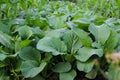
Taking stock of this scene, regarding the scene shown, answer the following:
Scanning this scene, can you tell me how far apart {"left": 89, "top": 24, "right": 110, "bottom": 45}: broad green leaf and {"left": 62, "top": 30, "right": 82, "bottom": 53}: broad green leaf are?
0.14 m

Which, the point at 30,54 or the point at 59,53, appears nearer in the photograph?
the point at 59,53

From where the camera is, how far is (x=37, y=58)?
74.8 inches

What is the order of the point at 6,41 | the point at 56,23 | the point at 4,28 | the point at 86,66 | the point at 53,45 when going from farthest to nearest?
the point at 56,23
the point at 4,28
the point at 6,41
the point at 53,45
the point at 86,66

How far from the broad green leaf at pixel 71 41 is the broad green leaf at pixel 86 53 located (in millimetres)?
70

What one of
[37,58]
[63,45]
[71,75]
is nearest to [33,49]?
[37,58]

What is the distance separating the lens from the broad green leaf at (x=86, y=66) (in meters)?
1.72

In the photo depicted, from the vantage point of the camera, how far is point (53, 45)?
1.89m

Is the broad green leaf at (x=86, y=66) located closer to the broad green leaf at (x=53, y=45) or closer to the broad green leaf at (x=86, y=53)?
the broad green leaf at (x=86, y=53)

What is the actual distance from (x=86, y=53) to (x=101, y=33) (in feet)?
0.84

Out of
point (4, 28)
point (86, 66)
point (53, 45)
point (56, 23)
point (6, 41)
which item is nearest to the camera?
point (86, 66)

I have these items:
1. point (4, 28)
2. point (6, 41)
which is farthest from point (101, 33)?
point (4, 28)

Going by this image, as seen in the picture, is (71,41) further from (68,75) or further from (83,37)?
(68,75)

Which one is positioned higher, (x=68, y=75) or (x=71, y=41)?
(x=71, y=41)

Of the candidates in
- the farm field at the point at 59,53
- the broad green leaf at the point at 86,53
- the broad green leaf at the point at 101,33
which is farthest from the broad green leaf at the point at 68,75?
the broad green leaf at the point at 101,33
